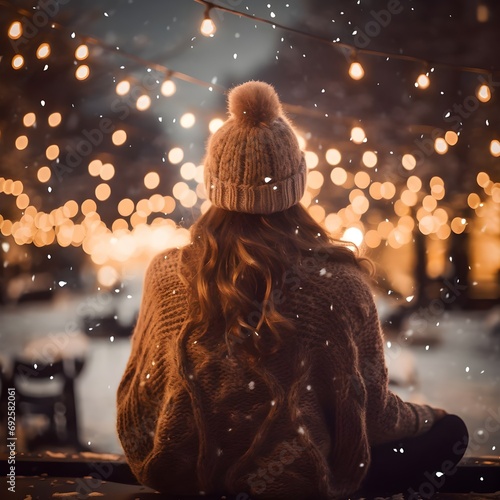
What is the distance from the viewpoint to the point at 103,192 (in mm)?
6242

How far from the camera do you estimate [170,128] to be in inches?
240

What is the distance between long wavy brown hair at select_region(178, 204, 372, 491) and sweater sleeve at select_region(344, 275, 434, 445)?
0.11 metres

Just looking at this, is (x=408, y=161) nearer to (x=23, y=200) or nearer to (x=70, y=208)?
(x=70, y=208)

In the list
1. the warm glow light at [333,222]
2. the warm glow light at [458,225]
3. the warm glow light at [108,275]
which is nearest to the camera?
the warm glow light at [333,222]

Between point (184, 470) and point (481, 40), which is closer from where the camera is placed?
point (184, 470)

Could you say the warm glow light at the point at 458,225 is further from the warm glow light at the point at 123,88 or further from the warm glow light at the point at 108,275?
the warm glow light at the point at 108,275

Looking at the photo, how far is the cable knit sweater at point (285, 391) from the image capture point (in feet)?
5.04

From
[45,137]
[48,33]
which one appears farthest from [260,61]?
[45,137]

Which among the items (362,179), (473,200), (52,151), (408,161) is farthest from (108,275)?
(473,200)

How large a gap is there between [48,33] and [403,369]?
370cm

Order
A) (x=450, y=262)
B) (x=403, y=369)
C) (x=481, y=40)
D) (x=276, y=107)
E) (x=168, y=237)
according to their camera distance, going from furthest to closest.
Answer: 1. (x=450, y=262)
2. (x=168, y=237)
3. (x=403, y=369)
4. (x=481, y=40)
5. (x=276, y=107)

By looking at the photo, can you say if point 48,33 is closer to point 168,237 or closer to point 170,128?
point 170,128

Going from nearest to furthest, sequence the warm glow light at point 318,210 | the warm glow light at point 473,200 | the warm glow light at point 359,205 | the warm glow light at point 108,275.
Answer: the warm glow light at point 318,210
the warm glow light at point 473,200
the warm glow light at point 359,205
the warm glow light at point 108,275

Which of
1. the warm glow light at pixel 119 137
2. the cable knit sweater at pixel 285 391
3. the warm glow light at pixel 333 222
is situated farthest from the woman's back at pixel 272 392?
the warm glow light at pixel 119 137
